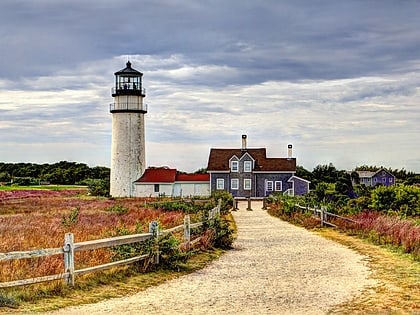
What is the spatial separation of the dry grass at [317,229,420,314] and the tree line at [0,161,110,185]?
74.3 metres

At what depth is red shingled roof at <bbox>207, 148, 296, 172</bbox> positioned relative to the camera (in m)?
65.2

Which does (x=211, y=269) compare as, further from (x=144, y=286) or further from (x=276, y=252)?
(x=276, y=252)

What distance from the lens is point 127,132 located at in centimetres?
6119

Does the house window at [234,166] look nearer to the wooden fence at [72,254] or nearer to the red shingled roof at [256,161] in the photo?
the red shingled roof at [256,161]

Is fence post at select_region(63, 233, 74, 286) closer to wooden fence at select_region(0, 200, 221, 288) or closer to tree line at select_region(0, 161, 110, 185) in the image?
wooden fence at select_region(0, 200, 221, 288)

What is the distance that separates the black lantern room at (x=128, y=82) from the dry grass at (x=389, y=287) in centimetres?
4336

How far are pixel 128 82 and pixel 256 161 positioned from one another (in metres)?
15.2

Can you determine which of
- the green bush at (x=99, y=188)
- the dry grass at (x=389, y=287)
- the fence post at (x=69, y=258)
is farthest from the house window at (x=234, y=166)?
the fence post at (x=69, y=258)

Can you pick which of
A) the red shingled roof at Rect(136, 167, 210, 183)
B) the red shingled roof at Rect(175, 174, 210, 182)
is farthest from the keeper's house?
the red shingled roof at Rect(136, 167, 210, 183)

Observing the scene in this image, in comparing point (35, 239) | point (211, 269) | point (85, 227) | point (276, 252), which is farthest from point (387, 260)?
point (85, 227)

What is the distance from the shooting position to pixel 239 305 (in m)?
10.5

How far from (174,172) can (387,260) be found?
4996 centimetres

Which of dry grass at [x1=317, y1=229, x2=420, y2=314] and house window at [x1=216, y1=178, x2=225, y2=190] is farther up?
house window at [x1=216, y1=178, x2=225, y2=190]

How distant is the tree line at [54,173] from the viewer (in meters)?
93.4
